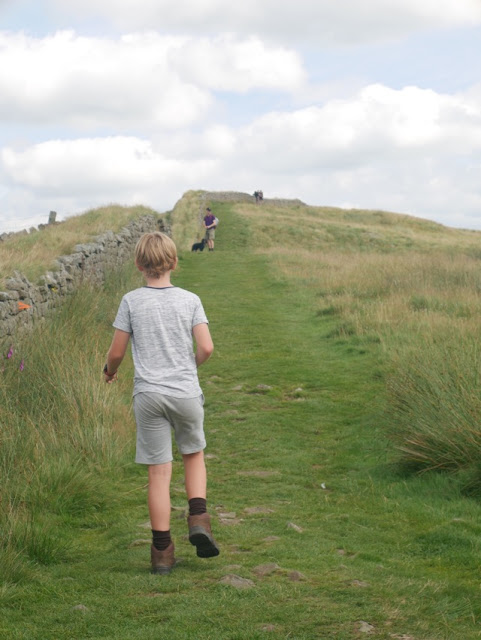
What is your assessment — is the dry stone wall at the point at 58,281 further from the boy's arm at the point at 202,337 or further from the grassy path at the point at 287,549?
the boy's arm at the point at 202,337

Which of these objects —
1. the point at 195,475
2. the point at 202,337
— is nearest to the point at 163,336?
the point at 202,337

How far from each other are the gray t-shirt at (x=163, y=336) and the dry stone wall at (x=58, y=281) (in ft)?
14.0

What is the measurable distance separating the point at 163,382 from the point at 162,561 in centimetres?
107

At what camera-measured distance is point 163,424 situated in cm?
490

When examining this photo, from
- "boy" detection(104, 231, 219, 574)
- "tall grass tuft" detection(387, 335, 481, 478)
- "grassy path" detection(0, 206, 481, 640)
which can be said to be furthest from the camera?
"tall grass tuft" detection(387, 335, 481, 478)

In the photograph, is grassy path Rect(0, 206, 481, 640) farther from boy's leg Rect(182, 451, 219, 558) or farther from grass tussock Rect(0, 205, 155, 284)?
grass tussock Rect(0, 205, 155, 284)

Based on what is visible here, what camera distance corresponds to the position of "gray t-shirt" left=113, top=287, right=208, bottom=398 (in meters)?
4.84

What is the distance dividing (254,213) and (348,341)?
38213 millimetres

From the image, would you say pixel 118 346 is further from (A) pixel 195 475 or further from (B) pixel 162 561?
(B) pixel 162 561

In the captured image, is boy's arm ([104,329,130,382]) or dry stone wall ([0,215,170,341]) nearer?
boy's arm ([104,329,130,382])

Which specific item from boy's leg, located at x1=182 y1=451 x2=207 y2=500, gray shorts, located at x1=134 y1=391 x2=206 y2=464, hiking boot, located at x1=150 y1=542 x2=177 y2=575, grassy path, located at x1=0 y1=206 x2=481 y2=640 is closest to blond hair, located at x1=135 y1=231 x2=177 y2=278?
gray shorts, located at x1=134 y1=391 x2=206 y2=464

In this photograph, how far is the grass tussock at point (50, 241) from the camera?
11.2 metres

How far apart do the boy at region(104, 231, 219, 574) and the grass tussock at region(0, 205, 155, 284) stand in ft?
17.3

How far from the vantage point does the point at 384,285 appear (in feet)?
56.5
